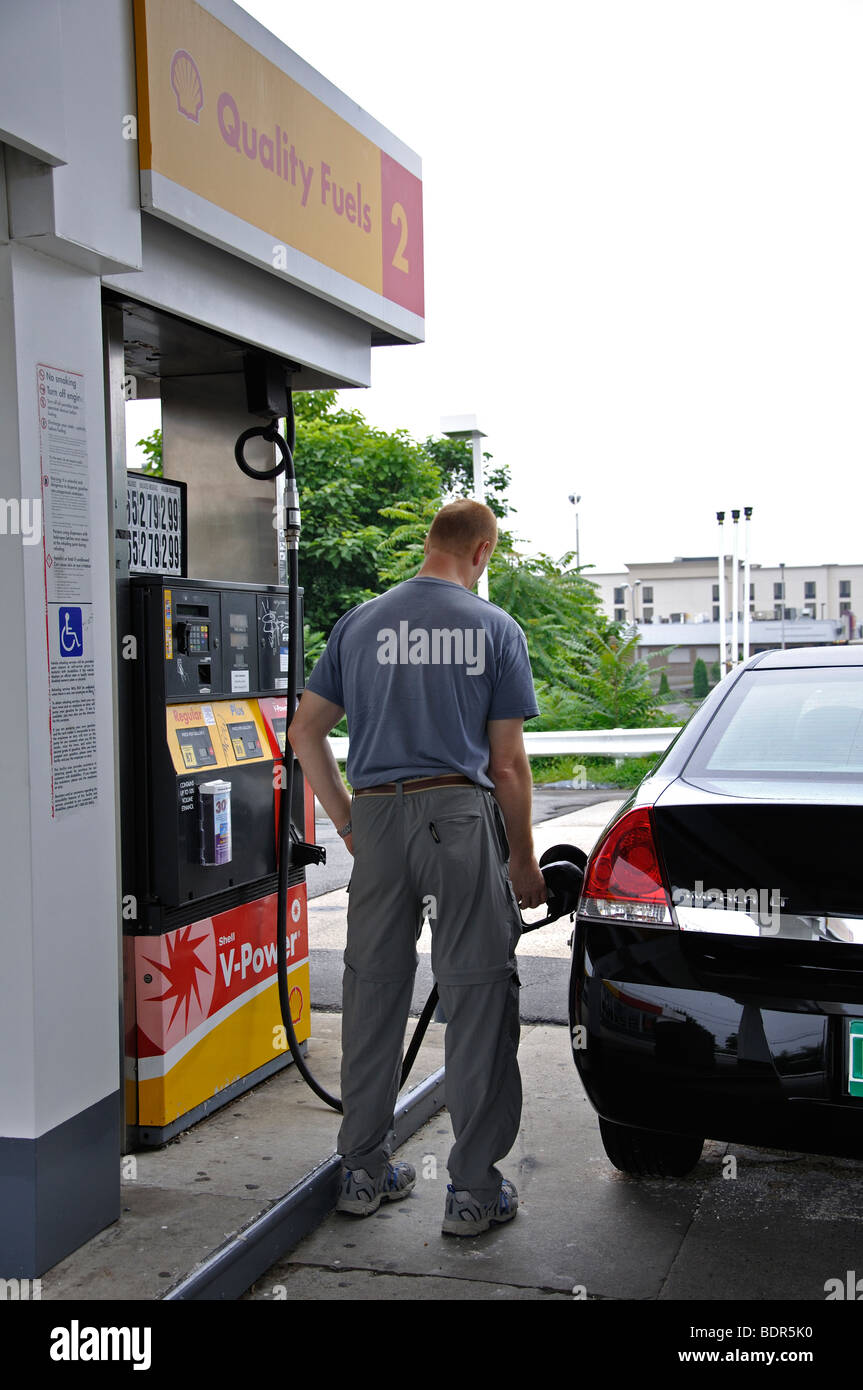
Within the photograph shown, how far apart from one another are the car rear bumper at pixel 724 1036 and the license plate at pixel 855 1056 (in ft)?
0.03

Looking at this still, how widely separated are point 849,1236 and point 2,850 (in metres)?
2.37

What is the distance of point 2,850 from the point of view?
288cm

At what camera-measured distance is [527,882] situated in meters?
3.47

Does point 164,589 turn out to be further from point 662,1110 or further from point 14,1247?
point 662,1110

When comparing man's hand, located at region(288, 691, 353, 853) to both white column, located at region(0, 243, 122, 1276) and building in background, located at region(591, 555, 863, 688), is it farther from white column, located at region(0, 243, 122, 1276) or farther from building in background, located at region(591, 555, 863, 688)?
building in background, located at region(591, 555, 863, 688)

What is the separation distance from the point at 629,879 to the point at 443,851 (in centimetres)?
53

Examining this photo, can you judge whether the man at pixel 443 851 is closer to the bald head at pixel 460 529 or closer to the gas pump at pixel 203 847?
the bald head at pixel 460 529

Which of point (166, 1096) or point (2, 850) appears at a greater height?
point (2, 850)

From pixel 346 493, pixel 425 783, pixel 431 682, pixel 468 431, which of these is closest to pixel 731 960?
pixel 425 783

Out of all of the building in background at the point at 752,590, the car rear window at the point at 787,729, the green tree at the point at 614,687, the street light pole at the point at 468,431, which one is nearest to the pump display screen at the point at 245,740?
the car rear window at the point at 787,729

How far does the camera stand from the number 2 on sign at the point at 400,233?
468 centimetres

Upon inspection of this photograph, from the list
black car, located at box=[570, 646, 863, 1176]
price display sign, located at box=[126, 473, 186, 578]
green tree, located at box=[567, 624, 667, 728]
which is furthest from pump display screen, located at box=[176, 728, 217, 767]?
green tree, located at box=[567, 624, 667, 728]

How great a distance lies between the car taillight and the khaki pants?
33cm
